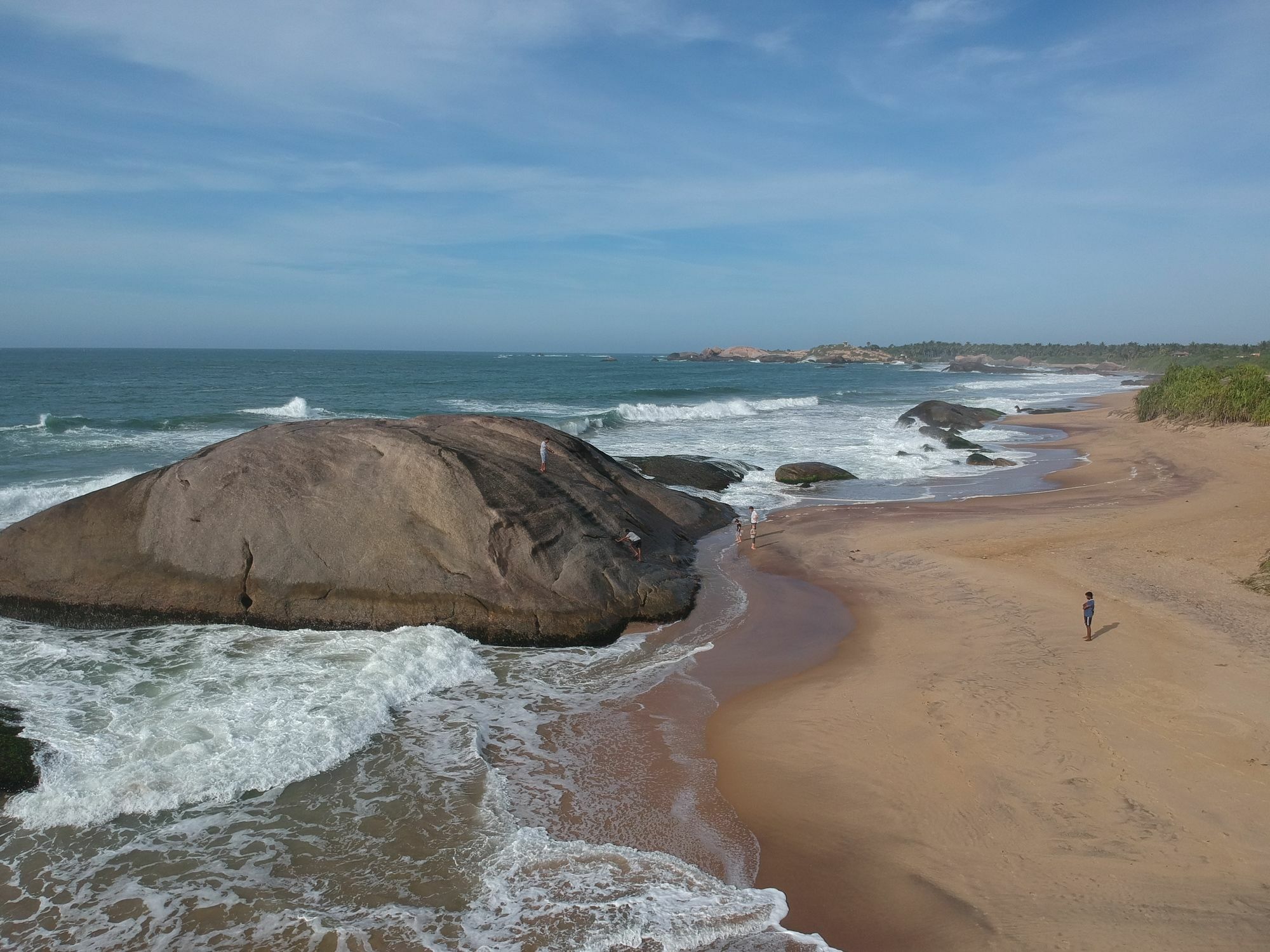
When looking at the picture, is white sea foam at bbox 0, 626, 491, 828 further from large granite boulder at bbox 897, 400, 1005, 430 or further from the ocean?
large granite boulder at bbox 897, 400, 1005, 430

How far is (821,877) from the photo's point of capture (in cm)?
716

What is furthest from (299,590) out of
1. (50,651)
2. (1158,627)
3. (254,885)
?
(1158,627)

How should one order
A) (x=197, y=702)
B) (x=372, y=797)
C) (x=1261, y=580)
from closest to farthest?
1. (x=372, y=797)
2. (x=197, y=702)
3. (x=1261, y=580)

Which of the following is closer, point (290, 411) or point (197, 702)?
point (197, 702)

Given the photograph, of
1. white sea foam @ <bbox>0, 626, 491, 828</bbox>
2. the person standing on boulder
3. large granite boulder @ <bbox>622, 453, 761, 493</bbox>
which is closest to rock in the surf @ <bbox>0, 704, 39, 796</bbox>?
white sea foam @ <bbox>0, 626, 491, 828</bbox>

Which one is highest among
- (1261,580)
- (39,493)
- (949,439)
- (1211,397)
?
(1211,397)

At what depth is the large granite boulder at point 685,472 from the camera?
78.5ft

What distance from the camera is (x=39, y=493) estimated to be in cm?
2066

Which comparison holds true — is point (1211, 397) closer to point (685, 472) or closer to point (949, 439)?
point (949, 439)

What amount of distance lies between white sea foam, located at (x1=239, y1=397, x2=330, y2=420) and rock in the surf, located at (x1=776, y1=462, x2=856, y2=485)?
3116cm

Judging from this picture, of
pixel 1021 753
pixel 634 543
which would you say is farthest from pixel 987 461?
pixel 1021 753

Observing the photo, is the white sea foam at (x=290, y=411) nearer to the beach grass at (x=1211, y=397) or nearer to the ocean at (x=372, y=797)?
the ocean at (x=372, y=797)

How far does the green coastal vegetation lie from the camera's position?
108m

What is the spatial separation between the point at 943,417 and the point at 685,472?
89.2 feet
